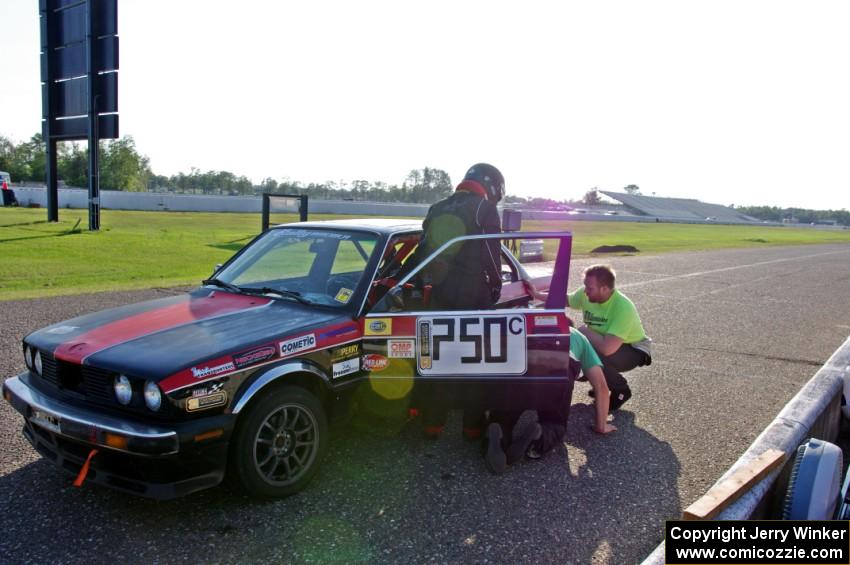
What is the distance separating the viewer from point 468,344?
3746 mm

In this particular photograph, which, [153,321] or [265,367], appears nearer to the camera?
[265,367]

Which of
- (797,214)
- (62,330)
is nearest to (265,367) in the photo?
(62,330)

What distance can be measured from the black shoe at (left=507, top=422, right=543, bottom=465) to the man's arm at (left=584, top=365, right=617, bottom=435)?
74 centimetres

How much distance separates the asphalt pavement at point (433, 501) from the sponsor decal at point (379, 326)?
0.86 metres

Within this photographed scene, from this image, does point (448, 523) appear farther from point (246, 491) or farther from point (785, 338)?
point (785, 338)

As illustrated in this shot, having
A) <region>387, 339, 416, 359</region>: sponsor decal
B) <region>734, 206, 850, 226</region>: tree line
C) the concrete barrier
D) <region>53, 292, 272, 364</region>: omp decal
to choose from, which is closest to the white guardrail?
<region>387, 339, 416, 359</region>: sponsor decal

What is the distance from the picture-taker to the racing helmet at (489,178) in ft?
13.8

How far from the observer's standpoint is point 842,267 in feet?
69.6

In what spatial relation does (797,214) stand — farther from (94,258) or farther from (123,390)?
(123,390)

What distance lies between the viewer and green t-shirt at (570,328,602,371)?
4.49m

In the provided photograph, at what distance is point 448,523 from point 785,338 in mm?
7041

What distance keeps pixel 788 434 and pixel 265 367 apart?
10.4 ft

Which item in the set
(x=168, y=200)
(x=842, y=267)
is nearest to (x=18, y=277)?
(x=842, y=267)

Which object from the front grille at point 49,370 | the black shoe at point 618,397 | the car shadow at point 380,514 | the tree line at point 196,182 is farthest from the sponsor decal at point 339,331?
the tree line at point 196,182
